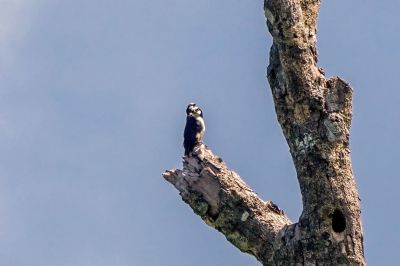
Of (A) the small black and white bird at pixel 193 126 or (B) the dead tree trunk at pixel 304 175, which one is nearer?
(B) the dead tree trunk at pixel 304 175

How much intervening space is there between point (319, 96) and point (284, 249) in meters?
1.46

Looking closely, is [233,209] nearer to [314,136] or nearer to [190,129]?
[314,136]

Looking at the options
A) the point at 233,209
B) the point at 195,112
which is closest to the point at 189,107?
the point at 195,112

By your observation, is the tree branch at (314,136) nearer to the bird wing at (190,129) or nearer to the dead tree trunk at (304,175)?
the dead tree trunk at (304,175)

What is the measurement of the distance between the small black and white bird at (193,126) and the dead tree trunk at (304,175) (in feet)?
21.2

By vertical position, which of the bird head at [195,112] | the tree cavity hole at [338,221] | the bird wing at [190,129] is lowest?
the tree cavity hole at [338,221]

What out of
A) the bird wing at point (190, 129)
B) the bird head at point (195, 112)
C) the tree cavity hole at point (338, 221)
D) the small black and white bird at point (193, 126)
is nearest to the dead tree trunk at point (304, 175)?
the tree cavity hole at point (338, 221)

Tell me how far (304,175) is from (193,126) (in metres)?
10.6

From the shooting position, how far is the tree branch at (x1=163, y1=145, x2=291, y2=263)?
425 inches

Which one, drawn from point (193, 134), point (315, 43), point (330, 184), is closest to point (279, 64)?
point (315, 43)

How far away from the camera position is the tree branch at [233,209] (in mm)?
10805

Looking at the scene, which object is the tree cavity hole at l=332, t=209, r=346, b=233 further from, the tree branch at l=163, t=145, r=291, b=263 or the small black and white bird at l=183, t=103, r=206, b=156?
the small black and white bird at l=183, t=103, r=206, b=156

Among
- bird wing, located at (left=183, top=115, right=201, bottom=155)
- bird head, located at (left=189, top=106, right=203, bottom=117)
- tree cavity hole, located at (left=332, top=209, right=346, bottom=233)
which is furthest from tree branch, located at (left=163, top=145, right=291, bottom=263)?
bird head, located at (left=189, top=106, right=203, bottom=117)

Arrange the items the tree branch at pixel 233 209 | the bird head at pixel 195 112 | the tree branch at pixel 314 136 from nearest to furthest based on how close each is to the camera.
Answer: the tree branch at pixel 314 136
the tree branch at pixel 233 209
the bird head at pixel 195 112
